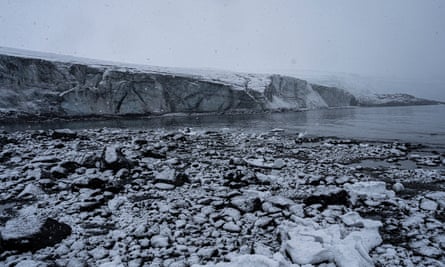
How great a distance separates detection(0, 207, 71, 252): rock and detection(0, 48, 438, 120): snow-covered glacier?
17428mm

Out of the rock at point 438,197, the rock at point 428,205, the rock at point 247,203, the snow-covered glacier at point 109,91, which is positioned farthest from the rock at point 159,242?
the snow-covered glacier at point 109,91

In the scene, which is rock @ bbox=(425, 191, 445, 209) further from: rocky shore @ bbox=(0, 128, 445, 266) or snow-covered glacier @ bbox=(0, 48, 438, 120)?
snow-covered glacier @ bbox=(0, 48, 438, 120)

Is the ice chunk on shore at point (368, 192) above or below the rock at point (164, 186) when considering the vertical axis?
above

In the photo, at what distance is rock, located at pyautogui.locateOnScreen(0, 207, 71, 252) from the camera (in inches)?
88.6

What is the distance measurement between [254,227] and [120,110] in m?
19.4

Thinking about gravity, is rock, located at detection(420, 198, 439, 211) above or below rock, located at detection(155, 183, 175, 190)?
above

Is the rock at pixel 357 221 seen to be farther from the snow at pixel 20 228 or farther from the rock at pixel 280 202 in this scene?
the snow at pixel 20 228

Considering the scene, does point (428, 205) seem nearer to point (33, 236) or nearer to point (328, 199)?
point (328, 199)

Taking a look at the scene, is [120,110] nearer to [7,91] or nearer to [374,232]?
[7,91]

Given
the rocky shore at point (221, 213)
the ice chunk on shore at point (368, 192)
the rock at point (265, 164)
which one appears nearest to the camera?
the rocky shore at point (221, 213)

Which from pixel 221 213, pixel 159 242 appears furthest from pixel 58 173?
pixel 221 213

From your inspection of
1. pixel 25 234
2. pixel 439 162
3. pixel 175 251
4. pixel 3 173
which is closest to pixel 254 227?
pixel 175 251

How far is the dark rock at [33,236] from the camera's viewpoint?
2248 millimetres

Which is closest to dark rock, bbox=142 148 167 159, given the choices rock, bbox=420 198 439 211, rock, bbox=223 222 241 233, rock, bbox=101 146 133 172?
rock, bbox=101 146 133 172
